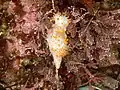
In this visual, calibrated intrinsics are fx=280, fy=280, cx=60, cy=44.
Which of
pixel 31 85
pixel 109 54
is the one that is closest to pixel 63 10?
pixel 109 54

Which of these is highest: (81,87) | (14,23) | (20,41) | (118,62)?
(14,23)

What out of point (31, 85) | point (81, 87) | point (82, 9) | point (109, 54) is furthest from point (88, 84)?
point (82, 9)

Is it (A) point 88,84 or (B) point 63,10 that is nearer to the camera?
(B) point 63,10

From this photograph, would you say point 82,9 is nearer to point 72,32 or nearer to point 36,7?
point 72,32

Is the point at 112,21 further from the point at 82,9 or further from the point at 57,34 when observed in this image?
the point at 57,34

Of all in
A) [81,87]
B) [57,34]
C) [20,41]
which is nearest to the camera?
[57,34]

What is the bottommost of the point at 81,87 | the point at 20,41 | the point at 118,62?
the point at 81,87

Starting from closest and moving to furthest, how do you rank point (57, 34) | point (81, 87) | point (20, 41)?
point (57, 34) < point (20, 41) < point (81, 87)

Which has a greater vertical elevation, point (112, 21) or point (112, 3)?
point (112, 3)

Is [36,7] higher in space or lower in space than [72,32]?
higher
